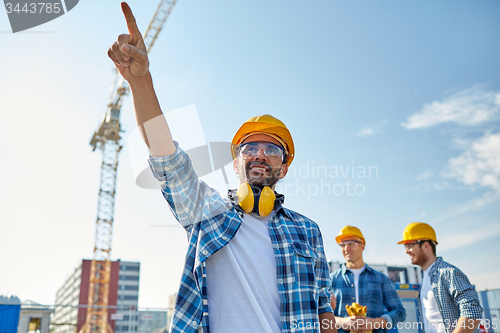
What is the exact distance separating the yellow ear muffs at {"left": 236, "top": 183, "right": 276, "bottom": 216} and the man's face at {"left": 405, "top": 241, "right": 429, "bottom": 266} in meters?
3.88

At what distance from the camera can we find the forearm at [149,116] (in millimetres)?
1875

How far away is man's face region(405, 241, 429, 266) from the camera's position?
5473 millimetres

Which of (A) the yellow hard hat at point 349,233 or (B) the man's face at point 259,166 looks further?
(A) the yellow hard hat at point 349,233

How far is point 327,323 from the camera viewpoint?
2.34 meters

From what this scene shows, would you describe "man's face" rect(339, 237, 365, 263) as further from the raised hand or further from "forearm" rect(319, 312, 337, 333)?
the raised hand

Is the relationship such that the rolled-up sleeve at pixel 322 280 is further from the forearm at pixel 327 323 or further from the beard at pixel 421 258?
the beard at pixel 421 258

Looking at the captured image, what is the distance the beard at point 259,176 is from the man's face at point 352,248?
3.88 meters

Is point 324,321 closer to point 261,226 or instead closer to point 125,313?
point 261,226

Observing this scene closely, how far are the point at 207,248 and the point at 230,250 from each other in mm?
145

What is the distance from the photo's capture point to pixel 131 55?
5.68ft

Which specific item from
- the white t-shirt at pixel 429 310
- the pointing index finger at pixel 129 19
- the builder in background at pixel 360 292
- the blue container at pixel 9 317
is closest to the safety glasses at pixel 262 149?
the pointing index finger at pixel 129 19

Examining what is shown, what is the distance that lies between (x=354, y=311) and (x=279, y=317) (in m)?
3.25

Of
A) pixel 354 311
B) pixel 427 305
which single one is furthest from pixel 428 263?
pixel 354 311

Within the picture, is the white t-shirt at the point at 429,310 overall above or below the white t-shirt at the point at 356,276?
below
